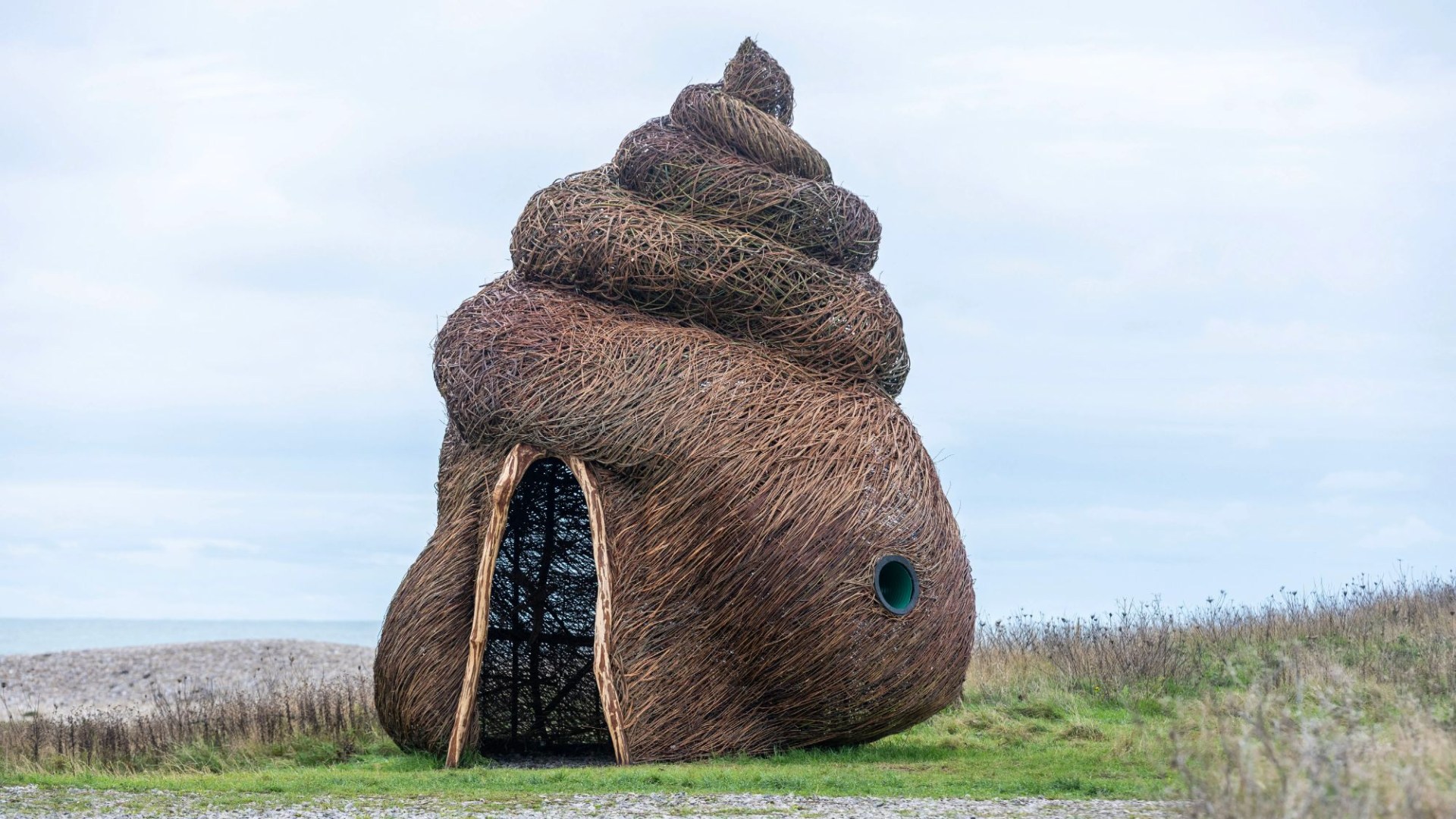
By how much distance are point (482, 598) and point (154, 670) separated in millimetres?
18622

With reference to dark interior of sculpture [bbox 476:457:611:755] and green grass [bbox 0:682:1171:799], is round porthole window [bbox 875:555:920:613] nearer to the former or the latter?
green grass [bbox 0:682:1171:799]

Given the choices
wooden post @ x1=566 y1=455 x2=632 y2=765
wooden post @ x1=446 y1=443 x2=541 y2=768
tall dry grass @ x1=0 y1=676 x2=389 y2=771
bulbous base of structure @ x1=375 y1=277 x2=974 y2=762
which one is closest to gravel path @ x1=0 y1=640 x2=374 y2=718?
Result: tall dry grass @ x1=0 y1=676 x2=389 y2=771

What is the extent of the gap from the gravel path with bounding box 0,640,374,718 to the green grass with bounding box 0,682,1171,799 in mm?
10778

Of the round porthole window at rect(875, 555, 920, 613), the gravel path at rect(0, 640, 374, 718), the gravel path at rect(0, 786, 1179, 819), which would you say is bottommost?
the gravel path at rect(0, 786, 1179, 819)

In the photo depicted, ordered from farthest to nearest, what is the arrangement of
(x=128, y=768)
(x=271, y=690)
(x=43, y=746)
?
1. (x=271, y=690)
2. (x=43, y=746)
3. (x=128, y=768)

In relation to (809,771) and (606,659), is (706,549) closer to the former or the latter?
(606,659)

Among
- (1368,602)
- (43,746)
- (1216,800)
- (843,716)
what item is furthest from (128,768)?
(1368,602)

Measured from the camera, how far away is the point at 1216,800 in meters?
5.46

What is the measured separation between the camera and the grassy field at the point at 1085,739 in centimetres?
560

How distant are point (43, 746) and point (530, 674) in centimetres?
483

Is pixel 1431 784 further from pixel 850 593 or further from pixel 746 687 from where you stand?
pixel 746 687

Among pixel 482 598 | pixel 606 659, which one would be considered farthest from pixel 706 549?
pixel 482 598

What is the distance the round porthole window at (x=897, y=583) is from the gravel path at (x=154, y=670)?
14135mm

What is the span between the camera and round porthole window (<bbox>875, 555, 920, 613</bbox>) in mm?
11250
